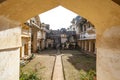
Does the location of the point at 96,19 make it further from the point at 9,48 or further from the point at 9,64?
the point at 9,64

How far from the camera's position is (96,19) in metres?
3.08

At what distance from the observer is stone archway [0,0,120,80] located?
2514mm

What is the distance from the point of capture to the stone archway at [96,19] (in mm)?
2514

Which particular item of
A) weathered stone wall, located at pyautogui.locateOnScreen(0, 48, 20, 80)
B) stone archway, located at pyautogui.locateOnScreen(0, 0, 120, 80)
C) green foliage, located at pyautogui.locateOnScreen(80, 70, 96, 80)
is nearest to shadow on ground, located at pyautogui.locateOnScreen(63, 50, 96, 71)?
green foliage, located at pyautogui.locateOnScreen(80, 70, 96, 80)

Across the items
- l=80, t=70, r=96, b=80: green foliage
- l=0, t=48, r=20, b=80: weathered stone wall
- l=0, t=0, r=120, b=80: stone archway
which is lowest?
l=80, t=70, r=96, b=80: green foliage

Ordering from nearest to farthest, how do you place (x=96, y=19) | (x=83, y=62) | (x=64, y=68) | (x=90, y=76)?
(x=96, y=19), (x=90, y=76), (x=64, y=68), (x=83, y=62)

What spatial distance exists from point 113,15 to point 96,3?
0.33m

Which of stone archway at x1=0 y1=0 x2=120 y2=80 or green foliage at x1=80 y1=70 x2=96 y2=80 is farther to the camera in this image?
green foliage at x1=80 y1=70 x2=96 y2=80

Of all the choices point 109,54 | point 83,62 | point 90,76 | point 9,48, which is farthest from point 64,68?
point 9,48

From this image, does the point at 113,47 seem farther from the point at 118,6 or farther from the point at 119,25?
the point at 118,6

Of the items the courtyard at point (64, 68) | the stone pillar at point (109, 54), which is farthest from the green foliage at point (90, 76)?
the stone pillar at point (109, 54)

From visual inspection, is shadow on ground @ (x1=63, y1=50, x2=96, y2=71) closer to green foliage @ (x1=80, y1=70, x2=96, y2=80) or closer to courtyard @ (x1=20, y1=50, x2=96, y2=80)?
courtyard @ (x1=20, y1=50, x2=96, y2=80)

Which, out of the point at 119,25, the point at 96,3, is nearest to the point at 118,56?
the point at 119,25

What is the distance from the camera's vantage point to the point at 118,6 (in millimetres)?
2311
